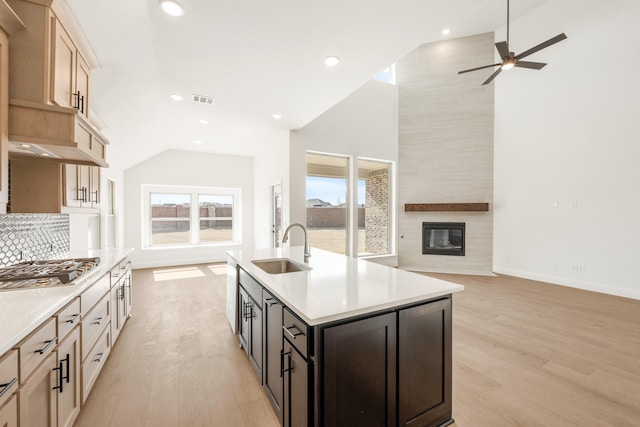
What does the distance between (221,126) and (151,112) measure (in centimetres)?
111

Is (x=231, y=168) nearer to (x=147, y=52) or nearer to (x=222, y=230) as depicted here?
(x=222, y=230)

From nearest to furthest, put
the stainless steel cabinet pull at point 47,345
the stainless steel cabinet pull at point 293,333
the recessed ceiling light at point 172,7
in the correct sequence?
1. the stainless steel cabinet pull at point 47,345
2. the stainless steel cabinet pull at point 293,333
3. the recessed ceiling light at point 172,7

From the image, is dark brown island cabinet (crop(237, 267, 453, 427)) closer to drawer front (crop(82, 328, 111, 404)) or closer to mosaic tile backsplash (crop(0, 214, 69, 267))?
drawer front (crop(82, 328, 111, 404))

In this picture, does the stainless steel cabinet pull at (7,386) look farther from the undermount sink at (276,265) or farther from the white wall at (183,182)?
the white wall at (183,182)

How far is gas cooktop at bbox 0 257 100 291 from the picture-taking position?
1.59 meters

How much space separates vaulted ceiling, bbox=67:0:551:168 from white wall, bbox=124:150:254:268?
6.38 feet

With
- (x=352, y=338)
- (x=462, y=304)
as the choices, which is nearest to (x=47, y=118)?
(x=352, y=338)

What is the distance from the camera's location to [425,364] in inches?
60.6

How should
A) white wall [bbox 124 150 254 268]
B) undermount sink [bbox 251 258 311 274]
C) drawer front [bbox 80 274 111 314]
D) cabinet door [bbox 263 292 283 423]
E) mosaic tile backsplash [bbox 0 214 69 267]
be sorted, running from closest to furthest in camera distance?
cabinet door [bbox 263 292 283 423] → drawer front [bbox 80 274 111 314] → mosaic tile backsplash [bbox 0 214 69 267] → undermount sink [bbox 251 258 311 274] → white wall [bbox 124 150 254 268]

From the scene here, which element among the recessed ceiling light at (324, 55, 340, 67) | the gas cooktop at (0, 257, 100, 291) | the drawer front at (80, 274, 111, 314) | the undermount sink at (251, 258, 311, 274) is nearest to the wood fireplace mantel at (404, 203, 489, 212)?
the recessed ceiling light at (324, 55, 340, 67)

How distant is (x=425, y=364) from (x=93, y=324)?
228 centimetres

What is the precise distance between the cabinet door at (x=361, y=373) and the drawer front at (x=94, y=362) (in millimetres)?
1684

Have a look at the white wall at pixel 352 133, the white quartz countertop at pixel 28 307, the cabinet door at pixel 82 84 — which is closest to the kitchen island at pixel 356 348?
the white quartz countertop at pixel 28 307

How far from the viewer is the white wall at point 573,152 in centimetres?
404
